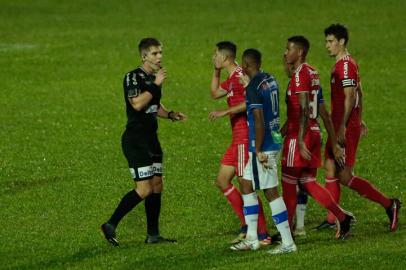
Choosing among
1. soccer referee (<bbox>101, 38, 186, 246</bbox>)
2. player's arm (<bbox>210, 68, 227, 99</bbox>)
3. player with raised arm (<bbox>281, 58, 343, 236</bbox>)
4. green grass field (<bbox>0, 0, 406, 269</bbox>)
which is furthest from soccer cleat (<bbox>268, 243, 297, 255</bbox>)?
player's arm (<bbox>210, 68, 227, 99</bbox>)

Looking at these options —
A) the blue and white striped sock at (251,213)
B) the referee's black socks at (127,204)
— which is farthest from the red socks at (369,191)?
the referee's black socks at (127,204)

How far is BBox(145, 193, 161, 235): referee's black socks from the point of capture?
52.0 ft

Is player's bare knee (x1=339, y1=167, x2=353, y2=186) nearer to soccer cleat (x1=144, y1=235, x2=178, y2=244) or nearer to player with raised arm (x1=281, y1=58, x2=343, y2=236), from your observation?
player with raised arm (x1=281, y1=58, x2=343, y2=236)

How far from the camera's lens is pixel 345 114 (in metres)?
16.0

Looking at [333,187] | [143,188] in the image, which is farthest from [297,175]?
[143,188]

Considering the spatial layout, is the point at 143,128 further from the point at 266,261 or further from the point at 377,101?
the point at 377,101

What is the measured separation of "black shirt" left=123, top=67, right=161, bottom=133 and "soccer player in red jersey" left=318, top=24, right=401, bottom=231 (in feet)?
7.78

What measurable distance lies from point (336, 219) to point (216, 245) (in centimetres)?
165

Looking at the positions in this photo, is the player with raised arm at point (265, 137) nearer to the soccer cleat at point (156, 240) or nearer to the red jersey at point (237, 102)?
the red jersey at point (237, 102)

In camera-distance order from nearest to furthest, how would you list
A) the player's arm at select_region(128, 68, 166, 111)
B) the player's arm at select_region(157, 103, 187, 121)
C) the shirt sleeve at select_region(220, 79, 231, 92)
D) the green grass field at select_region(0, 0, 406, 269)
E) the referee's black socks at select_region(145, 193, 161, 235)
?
the green grass field at select_region(0, 0, 406, 269) → the player's arm at select_region(128, 68, 166, 111) → the shirt sleeve at select_region(220, 79, 231, 92) → the referee's black socks at select_region(145, 193, 161, 235) → the player's arm at select_region(157, 103, 187, 121)

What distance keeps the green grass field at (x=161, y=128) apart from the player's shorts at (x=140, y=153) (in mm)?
947

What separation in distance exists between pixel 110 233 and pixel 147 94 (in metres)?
1.86

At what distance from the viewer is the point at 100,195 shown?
64.2 ft

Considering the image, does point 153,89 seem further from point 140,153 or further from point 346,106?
point 346,106
